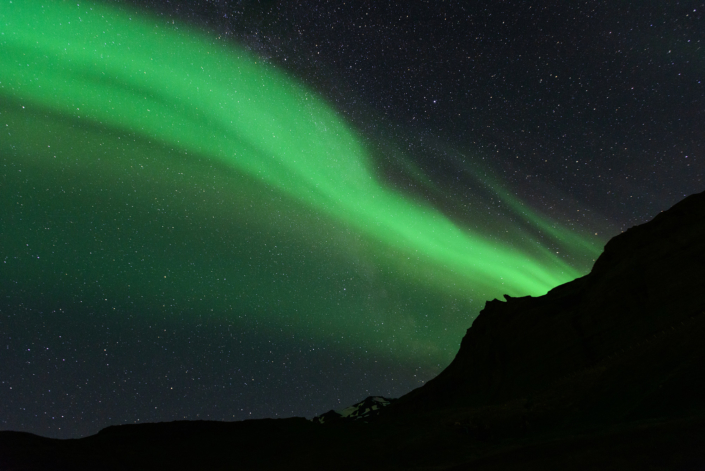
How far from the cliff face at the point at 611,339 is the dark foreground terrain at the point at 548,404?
0.12 m

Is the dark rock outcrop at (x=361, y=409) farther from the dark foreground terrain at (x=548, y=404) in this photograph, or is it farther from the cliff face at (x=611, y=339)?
the cliff face at (x=611, y=339)

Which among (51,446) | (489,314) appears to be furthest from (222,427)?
(489,314)

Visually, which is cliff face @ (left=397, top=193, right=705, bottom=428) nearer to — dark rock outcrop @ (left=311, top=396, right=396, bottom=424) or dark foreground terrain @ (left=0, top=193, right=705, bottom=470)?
dark foreground terrain @ (left=0, top=193, right=705, bottom=470)

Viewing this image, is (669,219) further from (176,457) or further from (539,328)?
(176,457)

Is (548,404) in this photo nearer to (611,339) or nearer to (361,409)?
(611,339)

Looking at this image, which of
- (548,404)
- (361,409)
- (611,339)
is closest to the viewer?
(548,404)

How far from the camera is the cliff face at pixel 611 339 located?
20.7 m

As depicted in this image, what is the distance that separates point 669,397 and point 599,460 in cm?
720

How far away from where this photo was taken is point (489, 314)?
59.8m

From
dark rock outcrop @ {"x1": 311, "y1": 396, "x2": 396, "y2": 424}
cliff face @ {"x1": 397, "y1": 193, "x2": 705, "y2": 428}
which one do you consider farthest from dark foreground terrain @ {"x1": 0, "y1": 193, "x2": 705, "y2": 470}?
dark rock outcrop @ {"x1": 311, "y1": 396, "x2": 396, "y2": 424}

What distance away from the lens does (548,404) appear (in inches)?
1010

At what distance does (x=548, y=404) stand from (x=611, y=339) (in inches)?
671

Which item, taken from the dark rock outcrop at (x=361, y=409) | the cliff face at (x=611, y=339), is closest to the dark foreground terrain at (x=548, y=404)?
the cliff face at (x=611, y=339)

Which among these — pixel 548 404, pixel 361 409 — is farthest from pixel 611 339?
pixel 361 409
